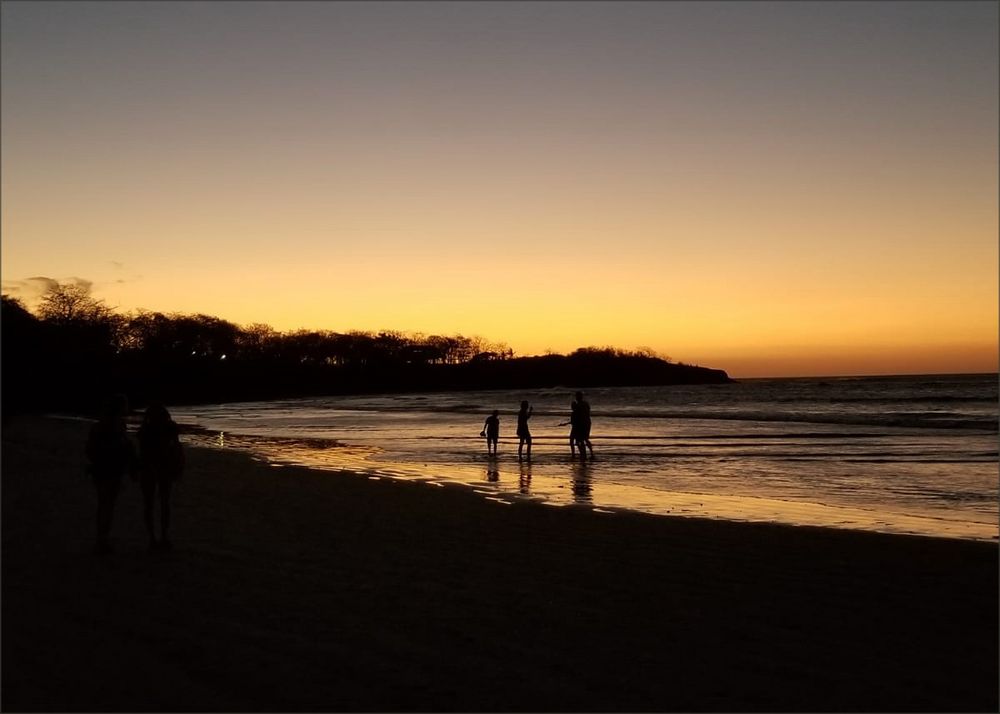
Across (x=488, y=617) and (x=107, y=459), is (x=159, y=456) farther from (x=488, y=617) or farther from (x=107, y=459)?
(x=488, y=617)

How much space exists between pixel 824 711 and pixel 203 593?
5381 mm

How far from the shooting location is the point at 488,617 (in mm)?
6969

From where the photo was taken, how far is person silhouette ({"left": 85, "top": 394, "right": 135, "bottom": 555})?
29.3 feet

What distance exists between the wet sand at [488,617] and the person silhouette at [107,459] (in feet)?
1.35

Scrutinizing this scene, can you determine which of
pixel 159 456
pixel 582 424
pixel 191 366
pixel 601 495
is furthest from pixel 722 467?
pixel 191 366

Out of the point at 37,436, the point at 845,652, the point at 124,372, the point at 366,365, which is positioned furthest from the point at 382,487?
the point at 366,365

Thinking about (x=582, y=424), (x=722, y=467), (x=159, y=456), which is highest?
(x=159, y=456)

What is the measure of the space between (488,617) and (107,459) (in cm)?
491

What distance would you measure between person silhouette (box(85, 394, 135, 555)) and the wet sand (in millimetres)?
411

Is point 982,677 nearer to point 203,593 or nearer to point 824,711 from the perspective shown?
point 824,711

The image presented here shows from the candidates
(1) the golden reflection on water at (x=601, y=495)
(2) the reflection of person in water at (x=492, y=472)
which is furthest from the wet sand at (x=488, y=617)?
(2) the reflection of person in water at (x=492, y=472)

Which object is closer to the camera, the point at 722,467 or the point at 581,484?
the point at 581,484

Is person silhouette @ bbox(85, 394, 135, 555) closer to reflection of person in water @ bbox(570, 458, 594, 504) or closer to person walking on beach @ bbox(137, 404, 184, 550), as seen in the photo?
person walking on beach @ bbox(137, 404, 184, 550)

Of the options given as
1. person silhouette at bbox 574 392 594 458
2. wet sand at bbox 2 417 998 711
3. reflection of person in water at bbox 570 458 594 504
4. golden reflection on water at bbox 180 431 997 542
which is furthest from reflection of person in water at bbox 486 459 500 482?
wet sand at bbox 2 417 998 711
